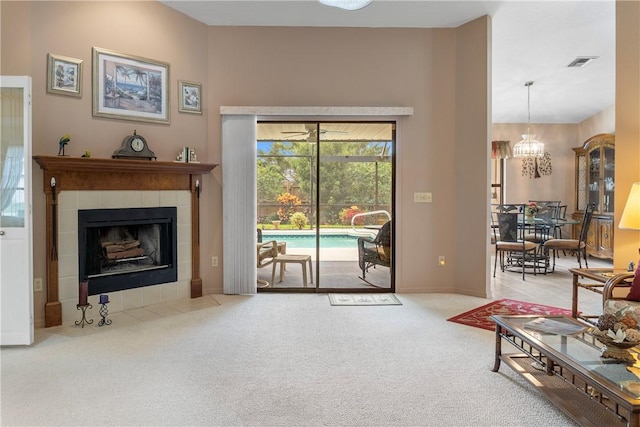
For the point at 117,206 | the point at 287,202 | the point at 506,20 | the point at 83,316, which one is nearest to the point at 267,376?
the point at 83,316

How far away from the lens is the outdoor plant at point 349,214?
5.38 metres

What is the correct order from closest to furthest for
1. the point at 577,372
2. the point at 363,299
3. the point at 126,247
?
1. the point at 577,372
2. the point at 126,247
3. the point at 363,299

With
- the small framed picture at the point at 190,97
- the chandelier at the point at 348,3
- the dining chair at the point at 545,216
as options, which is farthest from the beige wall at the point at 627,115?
the small framed picture at the point at 190,97

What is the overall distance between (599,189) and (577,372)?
6.98 m

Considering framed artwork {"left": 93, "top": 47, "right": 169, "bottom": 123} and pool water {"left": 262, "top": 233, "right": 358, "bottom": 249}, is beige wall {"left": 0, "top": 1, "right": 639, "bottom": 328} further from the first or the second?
pool water {"left": 262, "top": 233, "right": 358, "bottom": 249}

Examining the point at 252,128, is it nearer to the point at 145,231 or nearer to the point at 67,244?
→ the point at 145,231

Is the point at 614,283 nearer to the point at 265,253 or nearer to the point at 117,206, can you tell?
the point at 265,253

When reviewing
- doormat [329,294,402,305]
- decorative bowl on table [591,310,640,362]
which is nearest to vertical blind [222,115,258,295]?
doormat [329,294,402,305]

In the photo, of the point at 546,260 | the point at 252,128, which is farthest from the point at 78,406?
the point at 546,260

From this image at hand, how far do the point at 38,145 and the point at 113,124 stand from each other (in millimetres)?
728

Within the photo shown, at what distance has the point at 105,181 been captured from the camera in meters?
4.28

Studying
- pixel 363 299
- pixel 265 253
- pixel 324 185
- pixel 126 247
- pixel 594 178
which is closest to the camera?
pixel 126 247

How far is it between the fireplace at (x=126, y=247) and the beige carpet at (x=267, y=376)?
0.46m

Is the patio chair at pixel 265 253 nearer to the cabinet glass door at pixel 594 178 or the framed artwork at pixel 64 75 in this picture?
the framed artwork at pixel 64 75
